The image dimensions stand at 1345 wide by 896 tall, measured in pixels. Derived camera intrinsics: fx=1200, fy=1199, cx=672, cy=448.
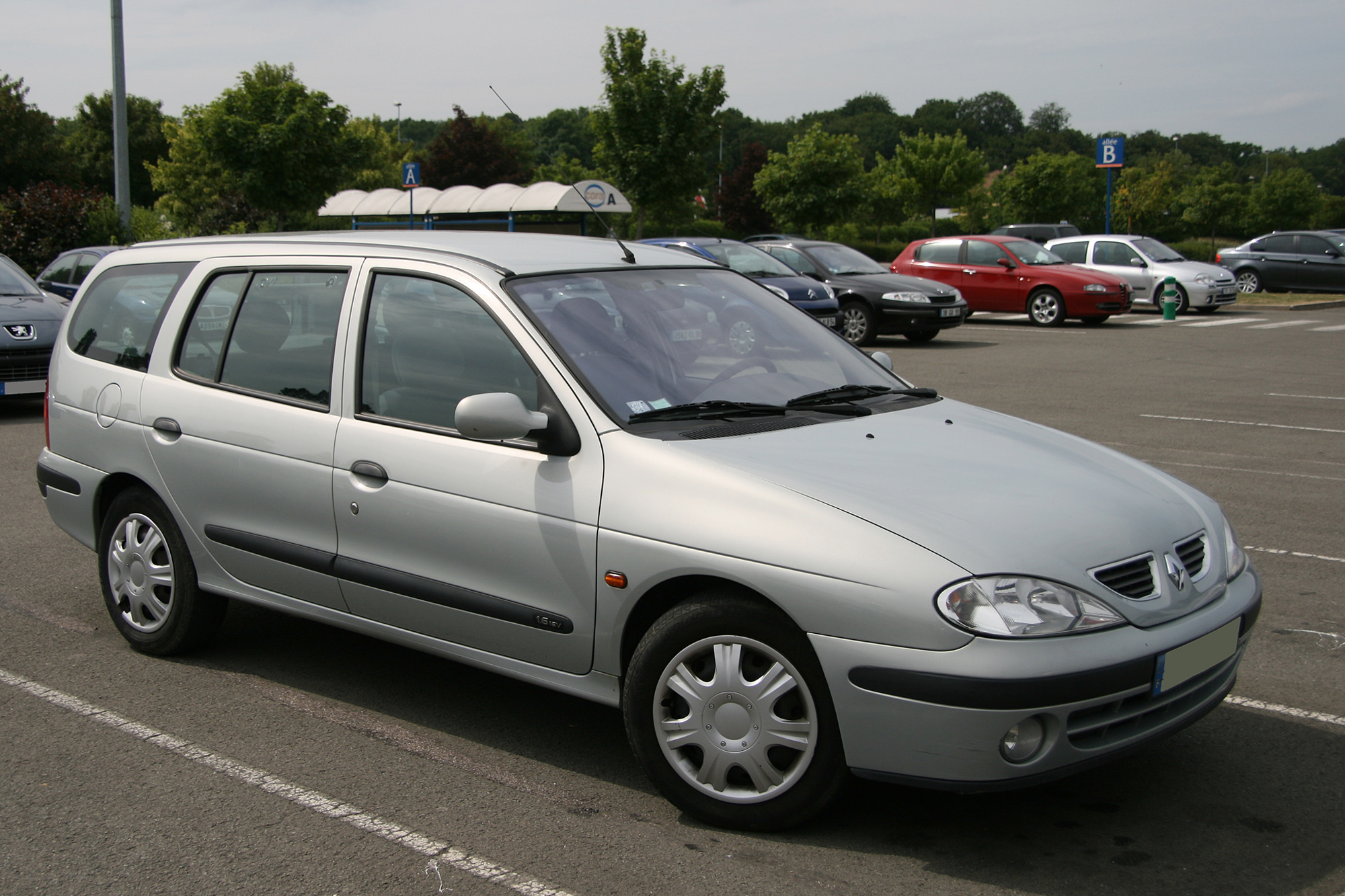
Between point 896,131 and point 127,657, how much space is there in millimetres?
126868

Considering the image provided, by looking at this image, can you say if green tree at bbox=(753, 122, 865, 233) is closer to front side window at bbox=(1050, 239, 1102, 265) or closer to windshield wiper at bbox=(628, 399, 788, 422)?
front side window at bbox=(1050, 239, 1102, 265)

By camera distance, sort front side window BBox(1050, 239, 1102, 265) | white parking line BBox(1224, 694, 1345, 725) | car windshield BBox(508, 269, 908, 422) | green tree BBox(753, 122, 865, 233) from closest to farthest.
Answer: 1. car windshield BBox(508, 269, 908, 422)
2. white parking line BBox(1224, 694, 1345, 725)
3. front side window BBox(1050, 239, 1102, 265)
4. green tree BBox(753, 122, 865, 233)

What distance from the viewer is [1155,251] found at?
25578 mm

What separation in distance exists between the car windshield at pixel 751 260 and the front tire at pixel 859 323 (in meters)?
1.15

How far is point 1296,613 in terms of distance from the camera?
525 cm

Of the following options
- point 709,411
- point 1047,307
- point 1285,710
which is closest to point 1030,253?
point 1047,307

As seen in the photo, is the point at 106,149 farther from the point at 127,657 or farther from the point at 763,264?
the point at 127,657

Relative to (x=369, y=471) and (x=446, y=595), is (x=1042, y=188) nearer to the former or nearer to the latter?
(x=369, y=471)

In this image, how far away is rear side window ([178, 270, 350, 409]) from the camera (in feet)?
14.0

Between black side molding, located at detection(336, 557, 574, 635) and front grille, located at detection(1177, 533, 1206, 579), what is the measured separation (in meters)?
1.75

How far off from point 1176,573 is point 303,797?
8.46 feet

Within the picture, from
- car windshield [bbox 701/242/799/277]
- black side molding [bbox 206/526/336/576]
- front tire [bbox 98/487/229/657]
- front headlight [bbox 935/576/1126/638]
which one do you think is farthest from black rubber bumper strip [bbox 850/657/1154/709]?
car windshield [bbox 701/242/799/277]

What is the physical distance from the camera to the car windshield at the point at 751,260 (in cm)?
1789

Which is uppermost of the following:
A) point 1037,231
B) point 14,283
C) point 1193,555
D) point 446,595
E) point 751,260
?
point 1037,231
